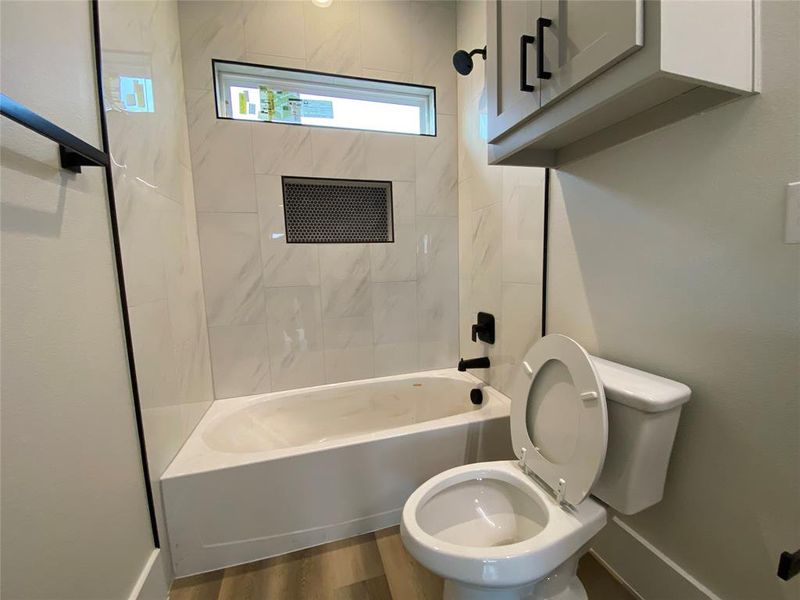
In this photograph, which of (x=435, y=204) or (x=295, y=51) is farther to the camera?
(x=435, y=204)

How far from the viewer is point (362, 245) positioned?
6.81 feet

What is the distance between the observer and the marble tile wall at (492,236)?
1.55m

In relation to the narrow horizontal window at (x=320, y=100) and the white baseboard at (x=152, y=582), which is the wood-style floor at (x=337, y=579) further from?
the narrow horizontal window at (x=320, y=100)

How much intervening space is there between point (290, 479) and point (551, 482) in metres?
1.00

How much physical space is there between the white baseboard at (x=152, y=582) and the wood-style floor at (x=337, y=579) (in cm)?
7

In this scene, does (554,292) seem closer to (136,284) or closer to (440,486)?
(440,486)

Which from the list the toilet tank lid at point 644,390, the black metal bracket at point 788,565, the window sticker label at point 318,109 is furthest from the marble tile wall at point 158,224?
the black metal bracket at point 788,565

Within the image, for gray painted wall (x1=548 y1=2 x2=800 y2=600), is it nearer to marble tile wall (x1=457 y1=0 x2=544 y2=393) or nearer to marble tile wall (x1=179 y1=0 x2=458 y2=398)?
marble tile wall (x1=457 y1=0 x2=544 y2=393)

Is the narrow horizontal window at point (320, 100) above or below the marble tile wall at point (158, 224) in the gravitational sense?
above

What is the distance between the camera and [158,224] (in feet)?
4.39

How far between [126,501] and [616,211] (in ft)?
6.04

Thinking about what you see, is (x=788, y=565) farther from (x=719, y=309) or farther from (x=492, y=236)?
(x=492, y=236)

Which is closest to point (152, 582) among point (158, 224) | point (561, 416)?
point (158, 224)

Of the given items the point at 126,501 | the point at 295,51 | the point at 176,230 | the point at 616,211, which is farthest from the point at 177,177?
the point at 616,211
